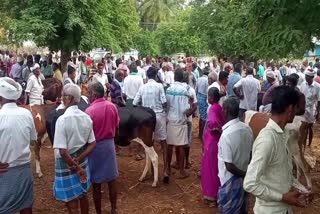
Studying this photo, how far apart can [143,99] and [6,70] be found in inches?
558

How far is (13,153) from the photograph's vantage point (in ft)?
14.6

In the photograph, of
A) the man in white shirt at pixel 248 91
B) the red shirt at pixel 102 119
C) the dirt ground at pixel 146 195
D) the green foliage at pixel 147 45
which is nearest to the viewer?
the red shirt at pixel 102 119

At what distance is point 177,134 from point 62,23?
297 inches

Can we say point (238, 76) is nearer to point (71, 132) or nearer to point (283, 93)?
point (71, 132)

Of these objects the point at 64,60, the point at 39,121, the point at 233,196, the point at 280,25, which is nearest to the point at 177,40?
the point at 64,60

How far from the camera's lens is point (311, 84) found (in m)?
9.76

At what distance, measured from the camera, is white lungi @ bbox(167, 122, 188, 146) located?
7.76 meters

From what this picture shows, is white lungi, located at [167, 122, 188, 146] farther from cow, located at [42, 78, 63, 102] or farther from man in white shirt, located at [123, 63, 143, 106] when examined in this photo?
cow, located at [42, 78, 63, 102]

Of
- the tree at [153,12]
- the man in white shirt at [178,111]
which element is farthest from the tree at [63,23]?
the tree at [153,12]

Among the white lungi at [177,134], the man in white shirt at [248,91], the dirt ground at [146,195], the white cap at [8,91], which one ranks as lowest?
the dirt ground at [146,195]

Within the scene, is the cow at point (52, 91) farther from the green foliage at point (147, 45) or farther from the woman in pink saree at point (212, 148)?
the green foliage at point (147, 45)

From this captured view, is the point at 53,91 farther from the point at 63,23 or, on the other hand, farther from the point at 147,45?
the point at 147,45

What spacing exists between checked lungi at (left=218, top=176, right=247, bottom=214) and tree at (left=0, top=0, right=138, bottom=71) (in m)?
9.76

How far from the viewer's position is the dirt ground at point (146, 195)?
6656mm
